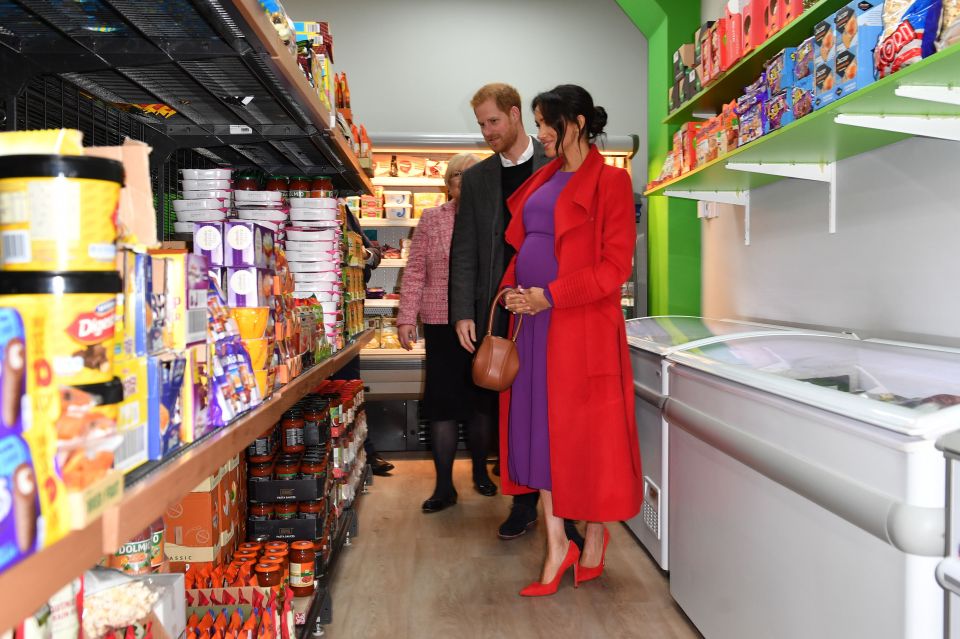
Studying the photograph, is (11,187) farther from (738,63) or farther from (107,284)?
(738,63)

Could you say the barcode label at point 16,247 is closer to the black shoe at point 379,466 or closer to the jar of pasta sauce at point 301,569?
the jar of pasta sauce at point 301,569

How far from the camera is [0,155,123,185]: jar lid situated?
2.29 ft

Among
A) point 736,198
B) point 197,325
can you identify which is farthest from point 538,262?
point 197,325

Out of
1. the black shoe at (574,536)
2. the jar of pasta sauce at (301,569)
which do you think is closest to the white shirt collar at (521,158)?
the black shoe at (574,536)

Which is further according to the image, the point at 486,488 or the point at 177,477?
the point at 486,488

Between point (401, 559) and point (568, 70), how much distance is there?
4.07 meters

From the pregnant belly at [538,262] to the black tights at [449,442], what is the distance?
3.96 feet

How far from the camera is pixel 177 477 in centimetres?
88

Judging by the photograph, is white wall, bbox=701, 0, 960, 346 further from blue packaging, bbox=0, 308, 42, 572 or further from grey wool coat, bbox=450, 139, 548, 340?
blue packaging, bbox=0, 308, 42, 572

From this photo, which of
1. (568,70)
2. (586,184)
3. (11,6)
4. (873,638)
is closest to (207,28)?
(11,6)

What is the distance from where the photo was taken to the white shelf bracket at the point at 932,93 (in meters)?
1.66

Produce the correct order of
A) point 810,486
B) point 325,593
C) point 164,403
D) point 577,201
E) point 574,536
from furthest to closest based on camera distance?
point 574,536 < point 577,201 < point 325,593 < point 810,486 < point 164,403

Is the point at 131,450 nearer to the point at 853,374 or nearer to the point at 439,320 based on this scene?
the point at 853,374

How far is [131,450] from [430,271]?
278 centimetres
